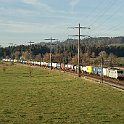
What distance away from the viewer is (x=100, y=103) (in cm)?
3145

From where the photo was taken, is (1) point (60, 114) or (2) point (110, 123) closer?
(2) point (110, 123)

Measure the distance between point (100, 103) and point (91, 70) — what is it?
65.9m

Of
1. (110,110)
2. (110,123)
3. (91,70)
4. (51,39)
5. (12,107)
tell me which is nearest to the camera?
(110,123)

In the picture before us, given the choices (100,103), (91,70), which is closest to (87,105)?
(100,103)

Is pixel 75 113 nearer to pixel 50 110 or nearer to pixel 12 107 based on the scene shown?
pixel 50 110

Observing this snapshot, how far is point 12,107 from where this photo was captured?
29.0 metres

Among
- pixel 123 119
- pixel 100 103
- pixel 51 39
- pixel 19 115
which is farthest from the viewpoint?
pixel 51 39

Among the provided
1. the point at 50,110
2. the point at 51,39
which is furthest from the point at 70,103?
the point at 51,39

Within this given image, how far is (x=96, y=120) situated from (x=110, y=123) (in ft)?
4.14

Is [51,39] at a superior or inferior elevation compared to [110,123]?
superior

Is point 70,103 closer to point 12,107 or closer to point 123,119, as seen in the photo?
point 12,107

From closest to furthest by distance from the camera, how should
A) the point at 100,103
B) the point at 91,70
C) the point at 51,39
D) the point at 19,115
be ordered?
the point at 19,115 → the point at 100,103 → the point at 91,70 → the point at 51,39

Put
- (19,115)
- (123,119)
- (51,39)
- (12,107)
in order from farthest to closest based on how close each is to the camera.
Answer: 1. (51,39)
2. (12,107)
3. (19,115)
4. (123,119)

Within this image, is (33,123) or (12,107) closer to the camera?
(33,123)
